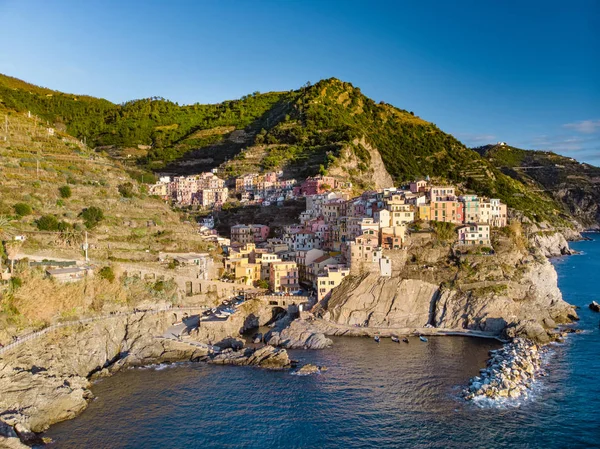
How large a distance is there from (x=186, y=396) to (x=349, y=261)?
68.9 ft

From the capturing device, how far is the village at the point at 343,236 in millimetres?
45750

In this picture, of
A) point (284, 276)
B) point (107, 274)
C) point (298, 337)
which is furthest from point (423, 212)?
point (107, 274)

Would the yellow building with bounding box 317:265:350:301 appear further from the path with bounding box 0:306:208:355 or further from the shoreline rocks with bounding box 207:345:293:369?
the shoreline rocks with bounding box 207:345:293:369

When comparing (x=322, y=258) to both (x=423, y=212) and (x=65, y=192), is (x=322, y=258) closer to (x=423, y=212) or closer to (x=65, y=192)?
(x=423, y=212)

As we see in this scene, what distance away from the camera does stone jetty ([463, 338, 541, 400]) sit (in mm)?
28859

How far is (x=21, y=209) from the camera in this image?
41312 mm

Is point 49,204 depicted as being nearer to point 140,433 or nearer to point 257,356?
point 257,356

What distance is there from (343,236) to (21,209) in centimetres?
2949

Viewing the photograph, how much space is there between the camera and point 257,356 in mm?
34062

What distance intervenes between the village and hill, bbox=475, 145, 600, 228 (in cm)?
9844

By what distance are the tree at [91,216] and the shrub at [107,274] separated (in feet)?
22.4

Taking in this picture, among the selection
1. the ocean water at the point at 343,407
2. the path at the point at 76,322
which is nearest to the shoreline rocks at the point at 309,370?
the ocean water at the point at 343,407

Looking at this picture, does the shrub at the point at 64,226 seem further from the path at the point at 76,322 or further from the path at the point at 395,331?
the path at the point at 395,331

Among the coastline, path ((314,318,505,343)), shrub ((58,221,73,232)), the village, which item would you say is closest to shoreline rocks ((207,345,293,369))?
the coastline
